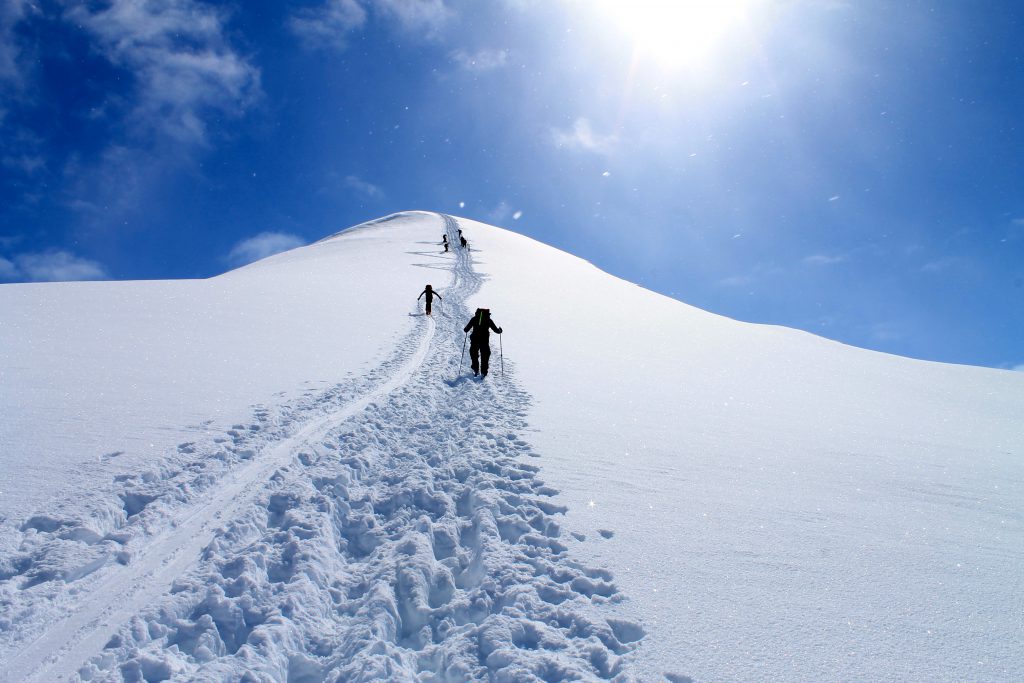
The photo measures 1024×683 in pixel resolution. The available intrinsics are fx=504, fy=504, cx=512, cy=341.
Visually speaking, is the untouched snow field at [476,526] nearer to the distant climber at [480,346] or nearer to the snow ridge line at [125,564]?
the snow ridge line at [125,564]

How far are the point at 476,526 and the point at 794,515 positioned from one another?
351cm

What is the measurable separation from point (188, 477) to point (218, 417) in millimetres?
2162

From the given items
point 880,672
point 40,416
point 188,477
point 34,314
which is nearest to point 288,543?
point 188,477


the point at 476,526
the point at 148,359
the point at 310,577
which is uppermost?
the point at 148,359

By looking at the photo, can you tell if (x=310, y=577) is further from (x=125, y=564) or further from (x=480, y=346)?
(x=480, y=346)

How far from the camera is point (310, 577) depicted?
4.25 m

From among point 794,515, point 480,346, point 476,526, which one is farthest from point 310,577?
point 480,346

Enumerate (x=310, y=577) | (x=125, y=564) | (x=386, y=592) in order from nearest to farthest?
1. (x=386, y=592)
2. (x=310, y=577)
3. (x=125, y=564)

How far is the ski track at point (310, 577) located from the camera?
3.42 m

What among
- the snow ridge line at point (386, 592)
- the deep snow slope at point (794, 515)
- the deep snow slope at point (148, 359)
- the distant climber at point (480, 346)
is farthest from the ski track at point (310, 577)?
the distant climber at point (480, 346)

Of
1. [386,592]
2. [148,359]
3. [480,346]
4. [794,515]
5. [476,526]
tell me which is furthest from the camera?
[480,346]

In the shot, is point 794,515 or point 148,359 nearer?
point 794,515

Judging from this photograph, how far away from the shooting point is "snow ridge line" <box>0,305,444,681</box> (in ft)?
11.3

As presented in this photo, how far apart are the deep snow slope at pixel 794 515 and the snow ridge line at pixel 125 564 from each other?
358cm
